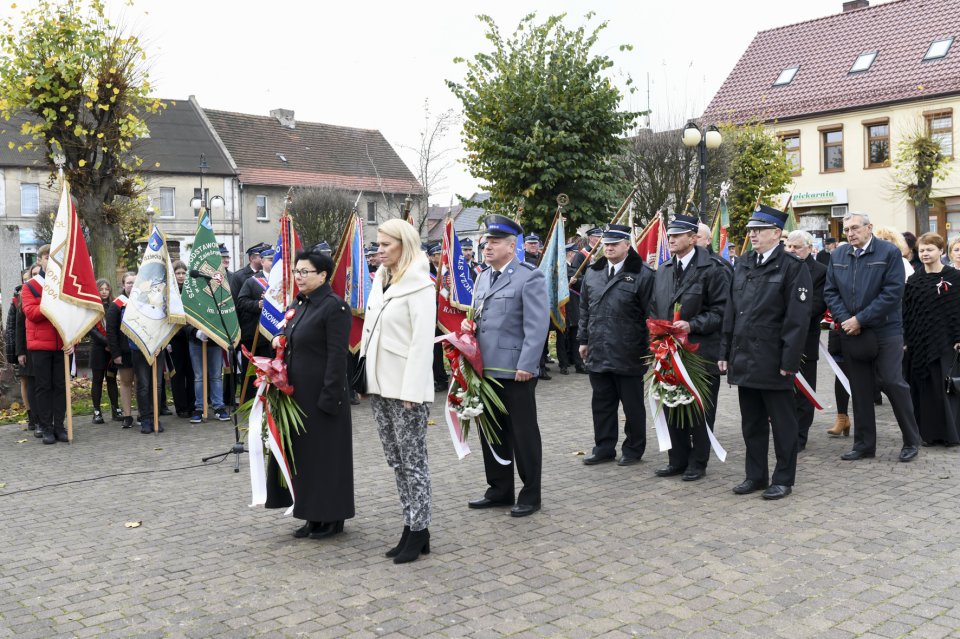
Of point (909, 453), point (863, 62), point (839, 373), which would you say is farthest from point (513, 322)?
point (863, 62)

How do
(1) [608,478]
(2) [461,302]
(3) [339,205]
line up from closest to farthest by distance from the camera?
1. (1) [608,478]
2. (2) [461,302]
3. (3) [339,205]

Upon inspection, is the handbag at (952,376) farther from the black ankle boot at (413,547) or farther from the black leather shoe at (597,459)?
the black ankle boot at (413,547)

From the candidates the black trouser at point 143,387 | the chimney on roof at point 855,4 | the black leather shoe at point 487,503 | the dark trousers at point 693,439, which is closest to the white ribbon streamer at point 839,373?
the dark trousers at point 693,439

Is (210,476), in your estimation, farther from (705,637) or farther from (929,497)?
(929,497)

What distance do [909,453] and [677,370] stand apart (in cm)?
233

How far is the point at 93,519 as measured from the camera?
22.5 ft

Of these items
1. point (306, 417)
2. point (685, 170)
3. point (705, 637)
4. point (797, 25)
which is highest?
point (797, 25)

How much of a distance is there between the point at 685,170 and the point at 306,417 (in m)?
25.7

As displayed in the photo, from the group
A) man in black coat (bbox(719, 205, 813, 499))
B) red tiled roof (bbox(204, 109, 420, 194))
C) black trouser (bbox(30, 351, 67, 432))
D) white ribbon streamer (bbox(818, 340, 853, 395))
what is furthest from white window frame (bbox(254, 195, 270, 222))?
man in black coat (bbox(719, 205, 813, 499))

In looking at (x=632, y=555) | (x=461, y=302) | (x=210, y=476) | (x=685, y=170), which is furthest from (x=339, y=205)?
(x=632, y=555)

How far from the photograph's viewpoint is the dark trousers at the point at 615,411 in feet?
26.6

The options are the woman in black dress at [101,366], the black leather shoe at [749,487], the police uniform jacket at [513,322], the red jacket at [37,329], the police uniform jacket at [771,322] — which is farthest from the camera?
the woman in black dress at [101,366]

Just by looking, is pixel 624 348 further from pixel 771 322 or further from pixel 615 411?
pixel 771 322

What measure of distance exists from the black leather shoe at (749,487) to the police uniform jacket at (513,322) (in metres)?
1.92
